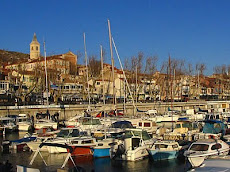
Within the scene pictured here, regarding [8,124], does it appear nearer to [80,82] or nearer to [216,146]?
[216,146]

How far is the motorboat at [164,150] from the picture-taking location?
78.6ft

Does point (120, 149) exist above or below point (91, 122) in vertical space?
below

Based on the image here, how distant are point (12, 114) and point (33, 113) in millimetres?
3332

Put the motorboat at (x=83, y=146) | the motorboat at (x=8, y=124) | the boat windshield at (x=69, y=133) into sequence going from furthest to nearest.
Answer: the motorboat at (x=8, y=124)
the boat windshield at (x=69, y=133)
the motorboat at (x=83, y=146)

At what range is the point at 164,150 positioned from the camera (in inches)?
950

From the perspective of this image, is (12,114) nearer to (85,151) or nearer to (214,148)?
(85,151)

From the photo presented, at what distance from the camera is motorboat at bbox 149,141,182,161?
78.6 ft

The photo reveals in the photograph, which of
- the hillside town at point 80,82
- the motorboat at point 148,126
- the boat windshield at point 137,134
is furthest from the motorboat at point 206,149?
the hillside town at point 80,82

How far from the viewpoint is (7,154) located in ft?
94.5

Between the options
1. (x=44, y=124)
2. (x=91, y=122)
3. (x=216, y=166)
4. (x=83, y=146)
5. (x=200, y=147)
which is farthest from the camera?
(x=44, y=124)

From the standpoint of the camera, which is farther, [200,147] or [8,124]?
[8,124]

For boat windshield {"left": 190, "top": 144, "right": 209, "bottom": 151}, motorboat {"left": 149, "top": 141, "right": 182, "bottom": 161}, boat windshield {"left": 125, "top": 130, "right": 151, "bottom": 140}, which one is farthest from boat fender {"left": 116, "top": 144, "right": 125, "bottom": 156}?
boat windshield {"left": 190, "top": 144, "right": 209, "bottom": 151}

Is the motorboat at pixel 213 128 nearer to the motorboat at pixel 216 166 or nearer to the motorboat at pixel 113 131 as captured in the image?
the motorboat at pixel 113 131

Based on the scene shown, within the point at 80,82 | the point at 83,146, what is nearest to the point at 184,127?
the point at 83,146
